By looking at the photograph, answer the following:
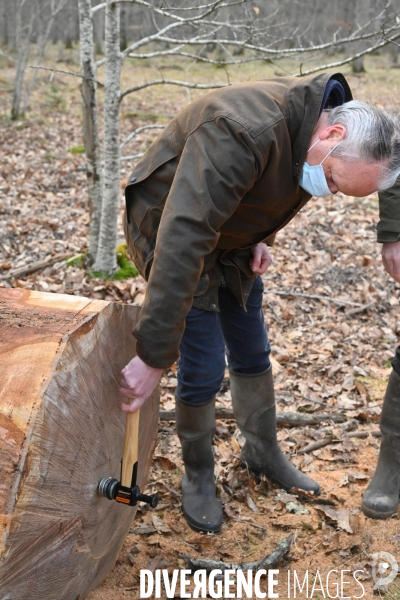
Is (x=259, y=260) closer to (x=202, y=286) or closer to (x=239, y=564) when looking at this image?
(x=202, y=286)

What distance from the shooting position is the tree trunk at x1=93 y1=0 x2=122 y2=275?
4.99 metres

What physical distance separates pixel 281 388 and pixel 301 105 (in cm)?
255

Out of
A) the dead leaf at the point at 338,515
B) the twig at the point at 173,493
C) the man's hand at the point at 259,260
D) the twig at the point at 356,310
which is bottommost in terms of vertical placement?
the dead leaf at the point at 338,515

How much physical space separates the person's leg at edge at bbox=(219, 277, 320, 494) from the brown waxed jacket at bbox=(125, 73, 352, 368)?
608mm

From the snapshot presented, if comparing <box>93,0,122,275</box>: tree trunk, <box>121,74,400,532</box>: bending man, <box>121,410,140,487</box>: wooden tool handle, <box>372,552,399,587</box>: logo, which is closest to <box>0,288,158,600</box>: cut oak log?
<box>121,410,140,487</box>: wooden tool handle

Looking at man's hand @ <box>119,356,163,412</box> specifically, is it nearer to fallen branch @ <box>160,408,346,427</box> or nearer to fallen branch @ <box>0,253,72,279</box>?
fallen branch @ <box>160,408,346,427</box>

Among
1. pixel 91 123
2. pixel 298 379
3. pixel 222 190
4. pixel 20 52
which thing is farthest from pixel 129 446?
pixel 20 52

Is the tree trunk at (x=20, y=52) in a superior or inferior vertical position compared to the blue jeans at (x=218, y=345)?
superior

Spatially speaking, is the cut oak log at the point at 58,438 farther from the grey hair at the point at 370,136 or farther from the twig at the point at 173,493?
the grey hair at the point at 370,136

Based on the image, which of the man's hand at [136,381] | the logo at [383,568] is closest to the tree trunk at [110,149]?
the man's hand at [136,381]

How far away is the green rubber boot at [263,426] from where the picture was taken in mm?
3250

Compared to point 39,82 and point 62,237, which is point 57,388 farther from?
point 39,82

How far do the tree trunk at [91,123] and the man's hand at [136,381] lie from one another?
3761 millimetres

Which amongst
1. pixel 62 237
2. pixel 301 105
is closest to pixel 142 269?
pixel 301 105
